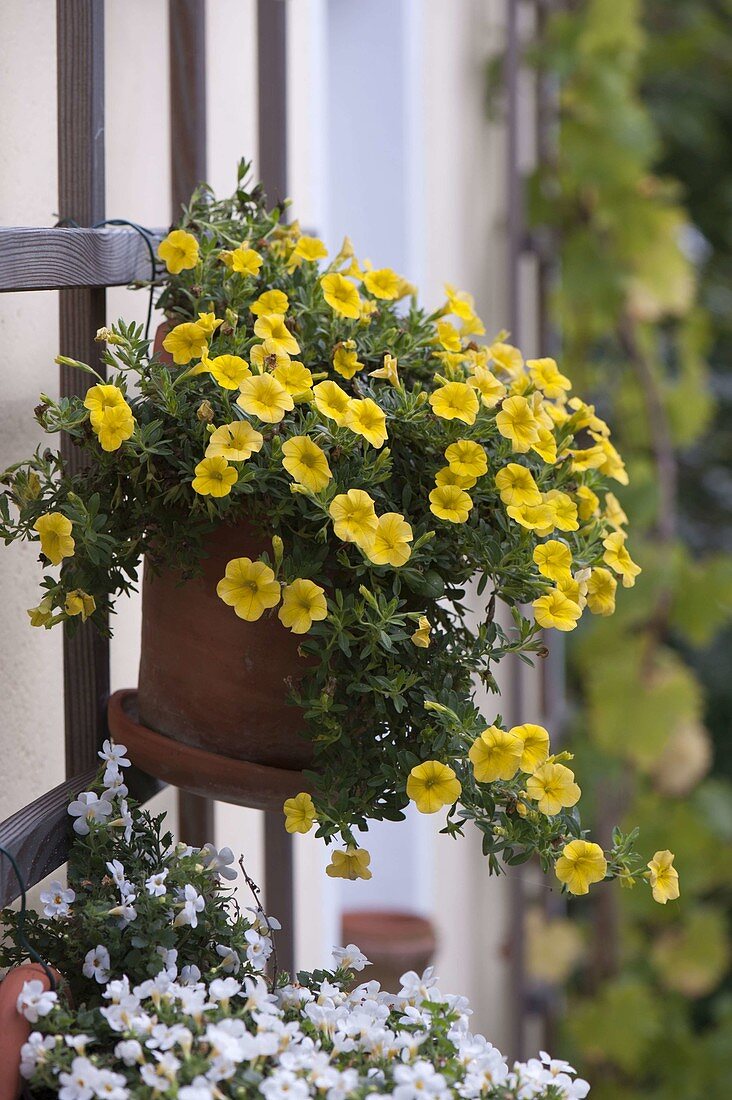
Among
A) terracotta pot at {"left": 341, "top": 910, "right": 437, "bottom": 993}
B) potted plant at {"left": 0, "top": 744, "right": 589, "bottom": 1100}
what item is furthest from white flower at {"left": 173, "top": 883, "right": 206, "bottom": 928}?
terracotta pot at {"left": 341, "top": 910, "right": 437, "bottom": 993}

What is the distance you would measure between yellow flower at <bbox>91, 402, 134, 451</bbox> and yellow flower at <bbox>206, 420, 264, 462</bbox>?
0.15ft

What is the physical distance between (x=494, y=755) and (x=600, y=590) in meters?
0.15

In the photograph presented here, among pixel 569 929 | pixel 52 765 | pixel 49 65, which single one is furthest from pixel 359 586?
pixel 569 929

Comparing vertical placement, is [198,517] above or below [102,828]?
above

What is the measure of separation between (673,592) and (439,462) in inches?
71.3

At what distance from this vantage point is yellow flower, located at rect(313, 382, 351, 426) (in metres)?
0.64

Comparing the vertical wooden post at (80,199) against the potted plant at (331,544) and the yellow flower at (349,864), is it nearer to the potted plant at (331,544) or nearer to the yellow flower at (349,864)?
the potted plant at (331,544)

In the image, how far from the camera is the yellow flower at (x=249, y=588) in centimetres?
64

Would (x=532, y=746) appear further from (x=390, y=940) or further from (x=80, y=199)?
(x=390, y=940)

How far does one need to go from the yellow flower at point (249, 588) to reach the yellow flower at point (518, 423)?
162 mm

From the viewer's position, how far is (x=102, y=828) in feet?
2.26

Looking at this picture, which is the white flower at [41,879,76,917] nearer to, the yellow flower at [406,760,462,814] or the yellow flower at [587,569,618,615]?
the yellow flower at [406,760,462,814]

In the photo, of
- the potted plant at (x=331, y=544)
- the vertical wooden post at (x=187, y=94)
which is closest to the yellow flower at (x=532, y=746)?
the potted plant at (x=331, y=544)

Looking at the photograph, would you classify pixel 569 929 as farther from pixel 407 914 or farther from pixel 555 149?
pixel 555 149
